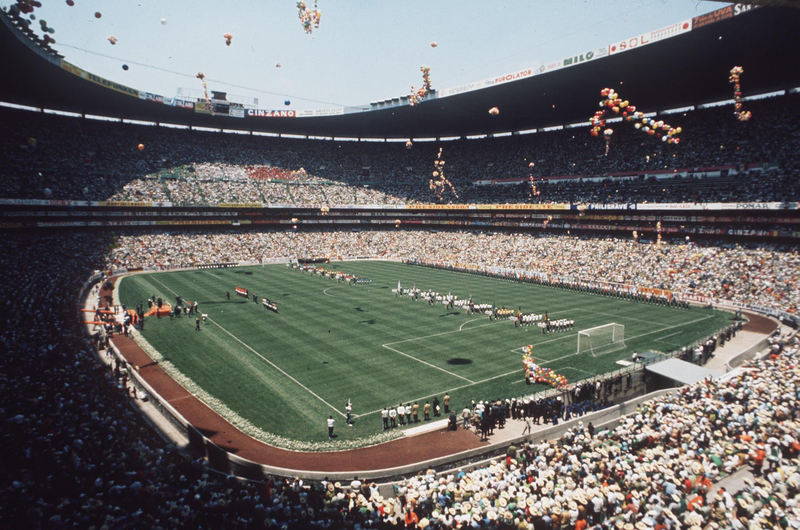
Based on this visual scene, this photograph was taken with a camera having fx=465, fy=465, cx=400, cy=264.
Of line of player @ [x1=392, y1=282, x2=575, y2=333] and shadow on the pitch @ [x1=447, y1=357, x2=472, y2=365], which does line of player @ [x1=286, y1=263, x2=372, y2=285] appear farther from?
shadow on the pitch @ [x1=447, y1=357, x2=472, y2=365]

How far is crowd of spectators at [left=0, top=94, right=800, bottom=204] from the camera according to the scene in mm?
48219

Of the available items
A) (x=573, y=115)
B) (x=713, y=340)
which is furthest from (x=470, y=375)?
(x=573, y=115)

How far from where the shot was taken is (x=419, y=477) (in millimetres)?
13094

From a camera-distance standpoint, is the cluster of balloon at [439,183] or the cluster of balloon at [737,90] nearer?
the cluster of balloon at [737,90]

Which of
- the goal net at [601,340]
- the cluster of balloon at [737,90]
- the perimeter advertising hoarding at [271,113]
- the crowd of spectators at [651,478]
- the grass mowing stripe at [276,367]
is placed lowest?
the goal net at [601,340]

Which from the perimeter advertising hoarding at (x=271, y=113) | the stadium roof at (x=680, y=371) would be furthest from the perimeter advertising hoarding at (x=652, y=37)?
the perimeter advertising hoarding at (x=271, y=113)

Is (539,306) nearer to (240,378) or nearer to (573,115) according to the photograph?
(240,378)

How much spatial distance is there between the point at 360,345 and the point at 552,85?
38046 mm

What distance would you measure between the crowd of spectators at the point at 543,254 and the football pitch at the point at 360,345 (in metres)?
5.36

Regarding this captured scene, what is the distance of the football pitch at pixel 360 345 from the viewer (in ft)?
66.5

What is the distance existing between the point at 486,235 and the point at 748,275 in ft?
110

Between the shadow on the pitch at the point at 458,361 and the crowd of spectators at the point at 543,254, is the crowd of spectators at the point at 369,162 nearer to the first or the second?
the crowd of spectators at the point at 543,254

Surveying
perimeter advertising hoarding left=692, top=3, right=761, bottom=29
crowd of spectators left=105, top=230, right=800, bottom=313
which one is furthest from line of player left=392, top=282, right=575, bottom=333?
perimeter advertising hoarding left=692, top=3, right=761, bottom=29

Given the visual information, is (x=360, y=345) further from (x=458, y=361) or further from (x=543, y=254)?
(x=543, y=254)
